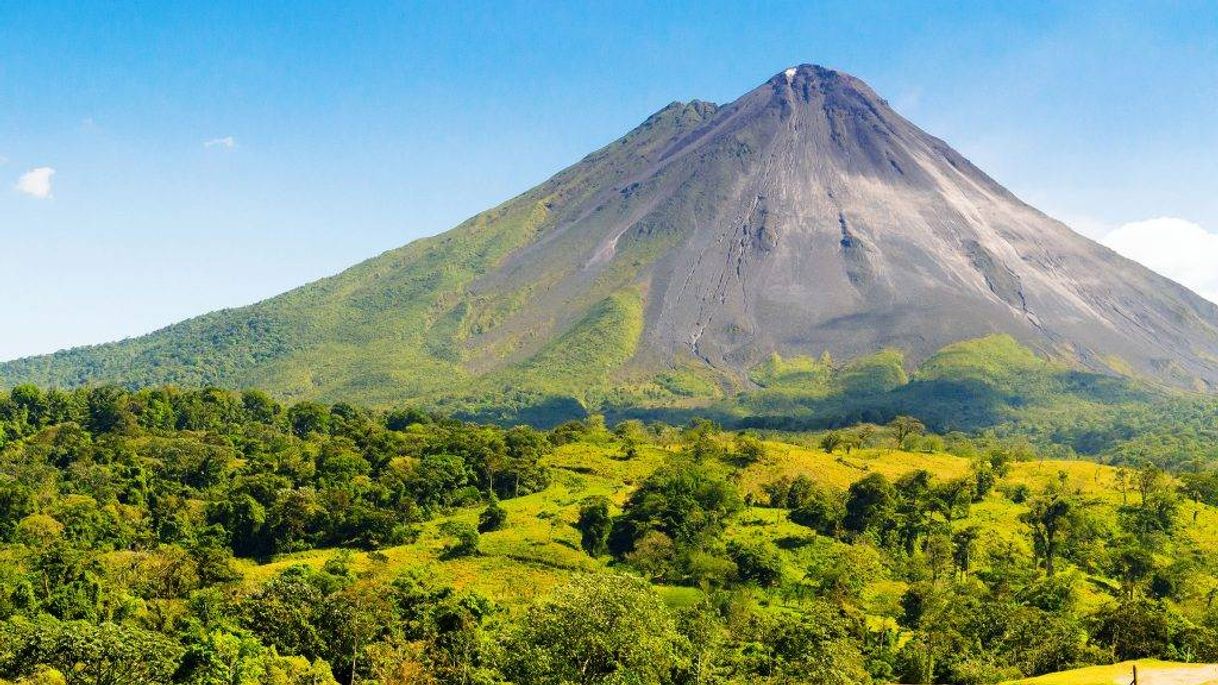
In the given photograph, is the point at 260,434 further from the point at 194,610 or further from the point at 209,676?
the point at 209,676

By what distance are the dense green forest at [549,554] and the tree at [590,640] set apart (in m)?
0.10

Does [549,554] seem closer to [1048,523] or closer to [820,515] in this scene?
[820,515]

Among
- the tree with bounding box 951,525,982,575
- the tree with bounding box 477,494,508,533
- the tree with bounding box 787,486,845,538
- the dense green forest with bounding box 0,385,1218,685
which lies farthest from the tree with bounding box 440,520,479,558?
the tree with bounding box 951,525,982,575

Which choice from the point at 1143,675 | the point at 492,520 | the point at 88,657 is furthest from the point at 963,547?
the point at 88,657

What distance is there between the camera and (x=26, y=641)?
38.1 m

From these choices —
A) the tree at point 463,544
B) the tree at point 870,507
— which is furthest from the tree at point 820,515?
the tree at point 463,544

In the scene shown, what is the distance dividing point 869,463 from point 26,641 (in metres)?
75.6

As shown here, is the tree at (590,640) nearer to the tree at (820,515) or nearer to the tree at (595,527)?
the tree at (595,527)

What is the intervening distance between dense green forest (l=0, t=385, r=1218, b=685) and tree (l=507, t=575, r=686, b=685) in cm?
10

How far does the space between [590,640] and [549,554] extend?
3164 centimetres

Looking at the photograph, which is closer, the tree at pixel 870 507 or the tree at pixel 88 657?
the tree at pixel 88 657

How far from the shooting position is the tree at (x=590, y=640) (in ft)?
122

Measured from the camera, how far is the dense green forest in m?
41.4

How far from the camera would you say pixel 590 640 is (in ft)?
123
